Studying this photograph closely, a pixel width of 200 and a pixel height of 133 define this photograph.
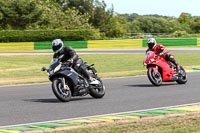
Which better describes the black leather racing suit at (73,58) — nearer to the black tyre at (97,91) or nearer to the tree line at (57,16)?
the black tyre at (97,91)

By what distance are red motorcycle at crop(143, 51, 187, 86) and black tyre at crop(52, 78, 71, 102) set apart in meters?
5.08

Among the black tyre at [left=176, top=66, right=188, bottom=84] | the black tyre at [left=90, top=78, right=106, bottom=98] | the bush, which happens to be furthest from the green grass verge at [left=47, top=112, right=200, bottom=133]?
the bush

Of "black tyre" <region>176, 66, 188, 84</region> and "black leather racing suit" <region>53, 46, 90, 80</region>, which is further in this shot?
"black tyre" <region>176, 66, 188, 84</region>

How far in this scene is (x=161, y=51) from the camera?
19391mm

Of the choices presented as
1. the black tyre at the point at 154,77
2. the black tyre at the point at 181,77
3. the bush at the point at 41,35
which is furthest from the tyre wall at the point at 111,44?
the black tyre at the point at 154,77

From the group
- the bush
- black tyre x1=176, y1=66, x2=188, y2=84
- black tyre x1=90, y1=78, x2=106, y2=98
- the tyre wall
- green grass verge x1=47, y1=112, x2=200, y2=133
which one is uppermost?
green grass verge x1=47, y1=112, x2=200, y2=133

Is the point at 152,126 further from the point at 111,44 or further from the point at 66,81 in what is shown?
the point at 111,44

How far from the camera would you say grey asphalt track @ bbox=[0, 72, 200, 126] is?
12.0 metres

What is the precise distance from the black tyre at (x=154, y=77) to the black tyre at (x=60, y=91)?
505 cm

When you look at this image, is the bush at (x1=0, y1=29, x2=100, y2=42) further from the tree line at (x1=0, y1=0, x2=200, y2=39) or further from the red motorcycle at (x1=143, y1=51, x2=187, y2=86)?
the red motorcycle at (x1=143, y1=51, x2=187, y2=86)

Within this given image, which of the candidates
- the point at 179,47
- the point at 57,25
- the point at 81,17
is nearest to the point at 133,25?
the point at 81,17

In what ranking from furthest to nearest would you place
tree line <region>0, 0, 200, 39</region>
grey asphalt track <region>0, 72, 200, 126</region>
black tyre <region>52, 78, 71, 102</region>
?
tree line <region>0, 0, 200, 39</region> → black tyre <region>52, 78, 71, 102</region> → grey asphalt track <region>0, 72, 200, 126</region>

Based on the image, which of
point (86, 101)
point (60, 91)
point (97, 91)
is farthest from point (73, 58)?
point (97, 91)

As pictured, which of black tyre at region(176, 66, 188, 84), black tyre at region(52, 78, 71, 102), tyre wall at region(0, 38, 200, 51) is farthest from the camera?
tyre wall at region(0, 38, 200, 51)
